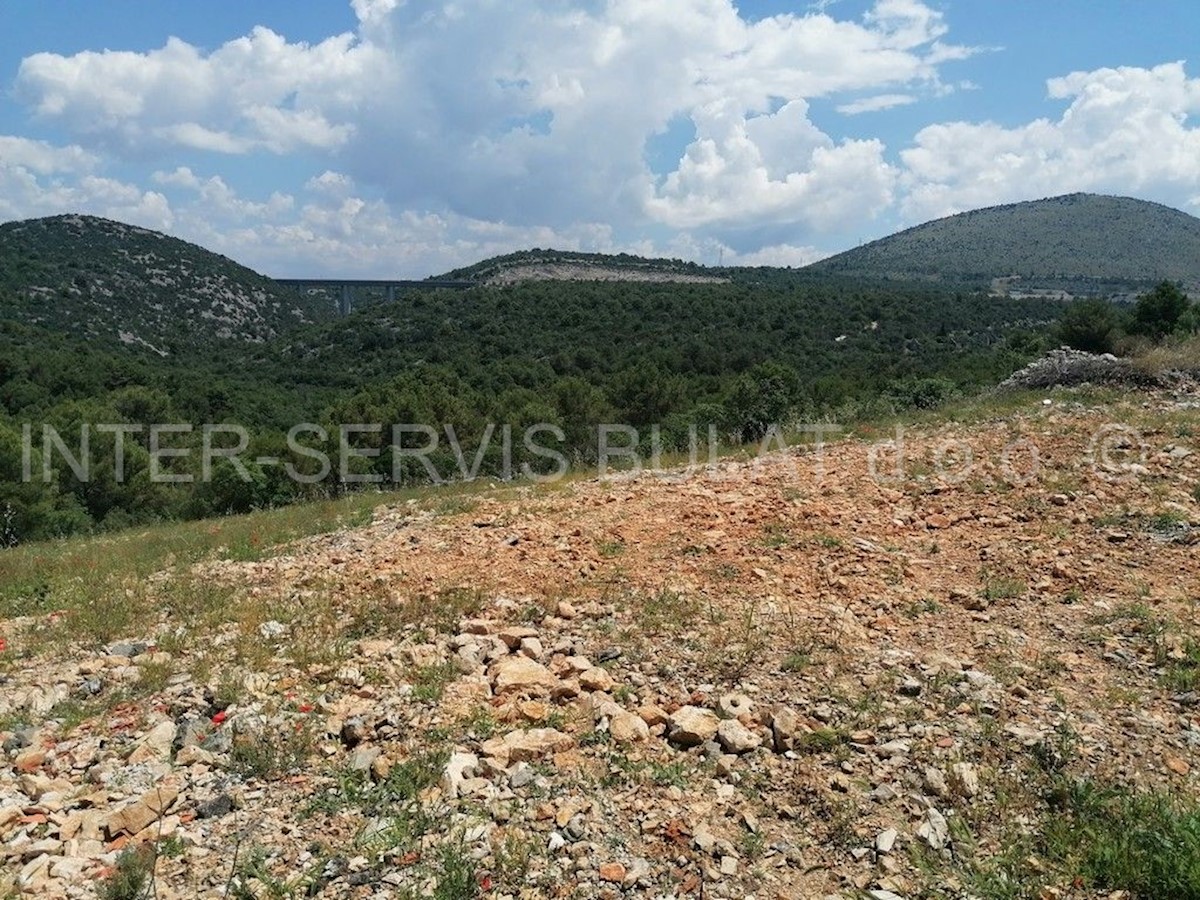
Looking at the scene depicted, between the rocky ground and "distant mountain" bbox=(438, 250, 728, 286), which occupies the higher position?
"distant mountain" bbox=(438, 250, 728, 286)

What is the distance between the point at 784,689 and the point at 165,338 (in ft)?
207

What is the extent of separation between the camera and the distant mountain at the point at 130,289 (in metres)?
53.0

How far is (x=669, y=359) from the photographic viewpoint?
3897 centimetres

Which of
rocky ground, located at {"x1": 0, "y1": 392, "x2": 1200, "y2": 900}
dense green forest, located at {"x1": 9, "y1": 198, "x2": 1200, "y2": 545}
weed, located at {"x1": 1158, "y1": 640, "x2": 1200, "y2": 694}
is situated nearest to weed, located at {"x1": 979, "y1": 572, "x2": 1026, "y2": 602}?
rocky ground, located at {"x1": 0, "y1": 392, "x2": 1200, "y2": 900}

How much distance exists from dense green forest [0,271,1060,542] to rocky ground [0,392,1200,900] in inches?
286

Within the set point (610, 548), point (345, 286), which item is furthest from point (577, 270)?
point (610, 548)

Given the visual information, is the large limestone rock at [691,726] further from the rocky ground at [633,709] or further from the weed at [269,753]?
the weed at [269,753]

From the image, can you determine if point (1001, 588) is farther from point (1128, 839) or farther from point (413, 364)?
point (413, 364)

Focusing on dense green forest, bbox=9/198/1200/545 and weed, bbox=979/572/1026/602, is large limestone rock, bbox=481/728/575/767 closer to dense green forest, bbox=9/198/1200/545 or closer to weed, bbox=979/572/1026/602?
weed, bbox=979/572/1026/602

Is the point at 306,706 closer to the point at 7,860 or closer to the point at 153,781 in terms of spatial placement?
the point at 153,781

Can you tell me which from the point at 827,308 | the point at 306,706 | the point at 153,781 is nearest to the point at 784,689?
the point at 306,706

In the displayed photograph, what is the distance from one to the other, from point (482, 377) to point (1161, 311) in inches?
1050

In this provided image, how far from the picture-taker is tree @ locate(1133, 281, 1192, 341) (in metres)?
17.0

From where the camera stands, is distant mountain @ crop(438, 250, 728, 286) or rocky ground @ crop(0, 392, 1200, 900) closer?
rocky ground @ crop(0, 392, 1200, 900)
